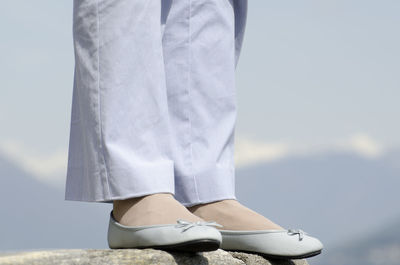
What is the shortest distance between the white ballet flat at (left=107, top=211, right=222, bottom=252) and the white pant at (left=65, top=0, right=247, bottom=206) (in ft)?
0.22

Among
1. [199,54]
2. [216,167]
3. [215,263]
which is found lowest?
[215,263]

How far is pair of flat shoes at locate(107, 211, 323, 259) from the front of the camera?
3.86 ft

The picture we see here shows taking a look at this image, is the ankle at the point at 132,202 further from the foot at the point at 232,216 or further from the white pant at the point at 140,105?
the foot at the point at 232,216

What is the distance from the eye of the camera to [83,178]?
131 cm

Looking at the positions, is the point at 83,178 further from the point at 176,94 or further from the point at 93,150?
the point at 176,94

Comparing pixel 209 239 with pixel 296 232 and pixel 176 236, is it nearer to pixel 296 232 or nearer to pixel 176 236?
pixel 176 236

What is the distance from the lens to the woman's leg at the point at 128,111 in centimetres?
123

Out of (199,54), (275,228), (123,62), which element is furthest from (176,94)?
(275,228)

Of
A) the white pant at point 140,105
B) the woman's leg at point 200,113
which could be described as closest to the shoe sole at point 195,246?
the white pant at point 140,105

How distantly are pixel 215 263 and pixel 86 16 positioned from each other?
1.64ft

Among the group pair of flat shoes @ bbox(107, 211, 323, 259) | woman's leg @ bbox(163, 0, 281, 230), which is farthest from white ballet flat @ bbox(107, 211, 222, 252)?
woman's leg @ bbox(163, 0, 281, 230)

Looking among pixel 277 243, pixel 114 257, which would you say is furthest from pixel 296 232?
pixel 114 257

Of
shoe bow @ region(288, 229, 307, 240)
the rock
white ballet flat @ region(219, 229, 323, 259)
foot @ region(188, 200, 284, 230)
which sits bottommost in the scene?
white ballet flat @ region(219, 229, 323, 259)

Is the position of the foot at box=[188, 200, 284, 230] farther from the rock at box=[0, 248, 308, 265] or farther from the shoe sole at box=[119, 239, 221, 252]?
the shoe sole at box=[119, 239, 221, 252]
